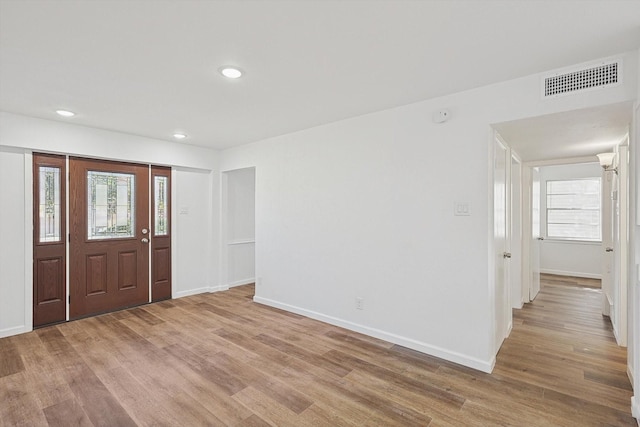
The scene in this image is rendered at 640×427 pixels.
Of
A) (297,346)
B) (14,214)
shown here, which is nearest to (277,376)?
(297,346)

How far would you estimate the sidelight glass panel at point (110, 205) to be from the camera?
13.7 ft

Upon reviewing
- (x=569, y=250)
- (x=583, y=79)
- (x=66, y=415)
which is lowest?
(x=66, y=415)

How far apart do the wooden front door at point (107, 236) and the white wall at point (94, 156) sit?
293 mm

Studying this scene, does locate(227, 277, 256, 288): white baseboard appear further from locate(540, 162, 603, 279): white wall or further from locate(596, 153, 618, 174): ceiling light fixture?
locate(540, 162, 603, 279): white wall

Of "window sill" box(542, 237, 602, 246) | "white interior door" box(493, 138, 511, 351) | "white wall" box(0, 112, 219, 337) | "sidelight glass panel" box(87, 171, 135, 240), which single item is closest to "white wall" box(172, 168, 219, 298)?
"white wall" box(0, 112, 219, 337)

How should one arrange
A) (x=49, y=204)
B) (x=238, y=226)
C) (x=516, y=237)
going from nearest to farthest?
(x=49, y=204) < (x=516, y=237) < (x=238, y=226)

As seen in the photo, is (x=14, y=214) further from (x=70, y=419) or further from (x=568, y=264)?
(x=568, y=264)

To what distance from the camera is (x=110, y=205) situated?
4344 millimetres

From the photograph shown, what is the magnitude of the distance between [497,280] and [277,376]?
222cm

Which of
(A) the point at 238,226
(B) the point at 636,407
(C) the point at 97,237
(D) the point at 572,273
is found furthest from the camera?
(D) the point at 572,273

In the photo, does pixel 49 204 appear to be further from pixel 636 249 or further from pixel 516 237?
pixel 516 237

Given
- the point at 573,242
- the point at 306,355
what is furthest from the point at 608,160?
the point at 306,355

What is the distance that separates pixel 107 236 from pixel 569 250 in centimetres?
874

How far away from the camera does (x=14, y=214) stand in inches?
139
